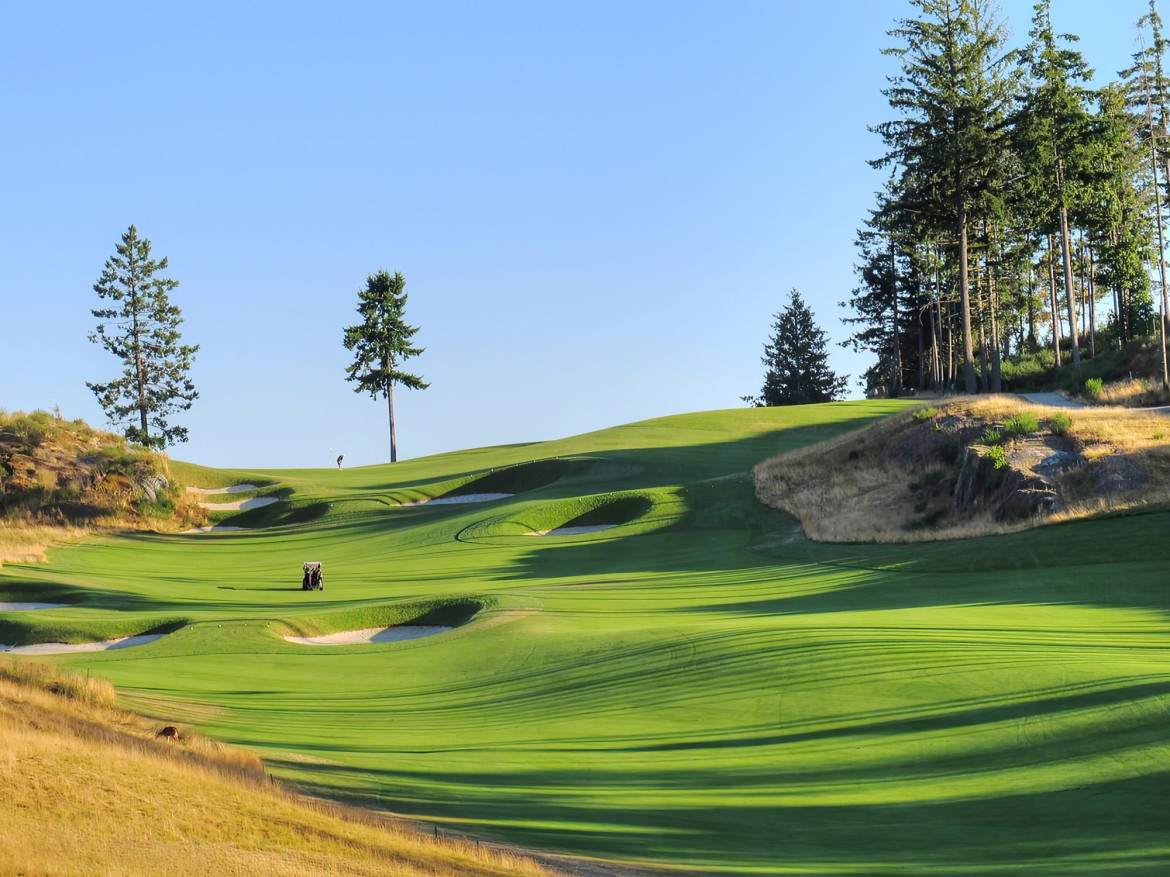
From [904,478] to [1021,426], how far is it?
12.8 feet

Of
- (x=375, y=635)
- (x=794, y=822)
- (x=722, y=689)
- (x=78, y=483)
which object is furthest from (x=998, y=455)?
(x=78, y=483)

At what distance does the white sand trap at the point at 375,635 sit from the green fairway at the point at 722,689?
9.4 inches

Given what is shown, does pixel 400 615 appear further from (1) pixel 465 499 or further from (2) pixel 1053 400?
(2) pixel 1053 400

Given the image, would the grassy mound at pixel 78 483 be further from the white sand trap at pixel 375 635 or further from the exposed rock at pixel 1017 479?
the exposed rock at pixel 1017 479

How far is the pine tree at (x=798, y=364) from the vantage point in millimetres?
93188

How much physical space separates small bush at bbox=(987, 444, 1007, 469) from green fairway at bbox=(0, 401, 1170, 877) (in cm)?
301

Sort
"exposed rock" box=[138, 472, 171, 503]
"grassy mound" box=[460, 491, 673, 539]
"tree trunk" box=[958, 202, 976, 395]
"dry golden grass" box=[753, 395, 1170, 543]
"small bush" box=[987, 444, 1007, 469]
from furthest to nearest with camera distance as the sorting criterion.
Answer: "tree trunk" box=[958, 202, 976, 395] < "exposed rock" box=[138, 472, 171, 503] < "grassy mound" box=[460, 491, 673, 539] < "small bush" box=[987, 444, 1007, 469] < "dry golden grass" box=[753, 395, 1170, 543]

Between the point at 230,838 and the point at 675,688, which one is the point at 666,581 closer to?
the point at 675,688

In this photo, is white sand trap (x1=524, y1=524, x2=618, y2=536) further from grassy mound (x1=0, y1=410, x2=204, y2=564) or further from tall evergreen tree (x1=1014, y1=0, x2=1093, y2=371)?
tall evergreen tree (x1=1014, y1=0, x2=1093, y2=371)

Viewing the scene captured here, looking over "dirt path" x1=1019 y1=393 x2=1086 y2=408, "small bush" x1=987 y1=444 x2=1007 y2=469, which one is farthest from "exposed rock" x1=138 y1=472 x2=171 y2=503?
"dirt path" x1=1019 y1=393 x2=1086 y2=408

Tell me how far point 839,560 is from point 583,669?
10.00 m

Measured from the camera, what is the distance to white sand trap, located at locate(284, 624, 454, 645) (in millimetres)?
20266

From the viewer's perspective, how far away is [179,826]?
8.19 m

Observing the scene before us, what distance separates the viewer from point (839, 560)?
2309cm
